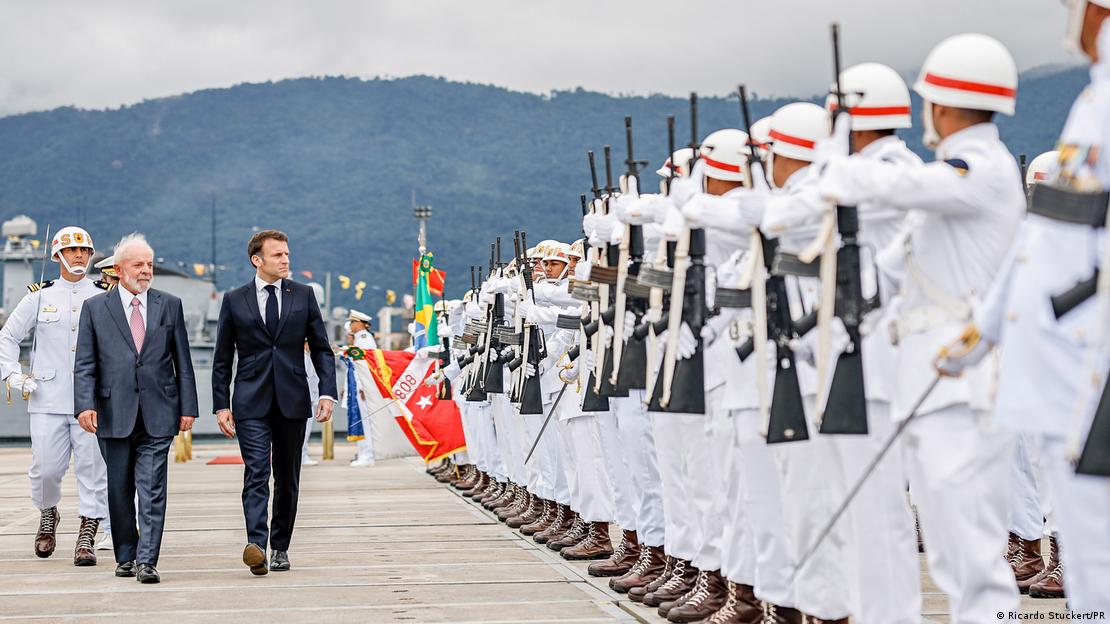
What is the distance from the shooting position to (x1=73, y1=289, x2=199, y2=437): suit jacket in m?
9.49

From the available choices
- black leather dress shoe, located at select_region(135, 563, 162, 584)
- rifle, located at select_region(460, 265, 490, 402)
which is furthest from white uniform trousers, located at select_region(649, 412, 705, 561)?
rifle, located at select_region(460, 265, 490, 402)

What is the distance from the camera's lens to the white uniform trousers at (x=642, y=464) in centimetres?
880

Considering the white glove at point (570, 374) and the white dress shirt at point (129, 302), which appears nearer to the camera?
the white dress shirt at point (129, 302)

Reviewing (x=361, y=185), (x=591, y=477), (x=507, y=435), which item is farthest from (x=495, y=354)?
(x=361, y=185)

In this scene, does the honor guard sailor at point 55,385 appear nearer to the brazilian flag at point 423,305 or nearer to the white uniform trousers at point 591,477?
the white uniform trousers at point 591,477

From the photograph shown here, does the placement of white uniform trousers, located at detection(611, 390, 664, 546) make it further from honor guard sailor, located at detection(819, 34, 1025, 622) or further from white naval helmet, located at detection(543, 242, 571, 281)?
honor guard sailor, located at detection(819, 34, 1025, 622)

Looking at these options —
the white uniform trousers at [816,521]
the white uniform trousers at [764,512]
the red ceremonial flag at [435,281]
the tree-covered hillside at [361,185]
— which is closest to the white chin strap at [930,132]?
the white uniform trousers at [816,521]

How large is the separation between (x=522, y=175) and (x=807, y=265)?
172864 millimetres

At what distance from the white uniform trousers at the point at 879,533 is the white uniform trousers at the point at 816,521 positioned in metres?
0.11

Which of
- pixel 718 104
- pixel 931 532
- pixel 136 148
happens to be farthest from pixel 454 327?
pixel 136 148

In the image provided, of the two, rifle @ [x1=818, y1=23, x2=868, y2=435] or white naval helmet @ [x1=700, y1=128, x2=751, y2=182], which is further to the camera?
white naval helmet @ [x1=700, y1=128, x2=751, y2=182]

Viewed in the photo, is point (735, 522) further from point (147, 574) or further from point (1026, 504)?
point (147, 574)

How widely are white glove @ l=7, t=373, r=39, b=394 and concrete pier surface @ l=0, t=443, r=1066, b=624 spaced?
118 centimetres

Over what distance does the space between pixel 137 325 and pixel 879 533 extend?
5.71m
